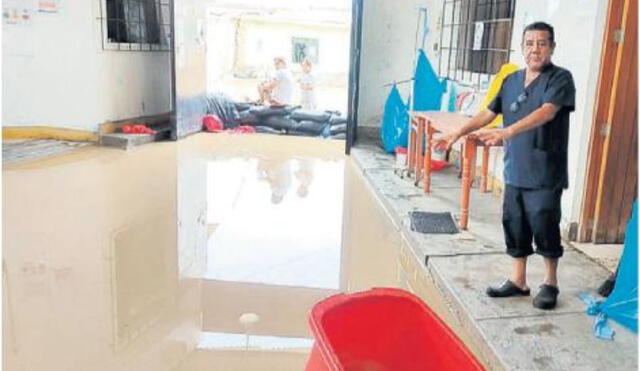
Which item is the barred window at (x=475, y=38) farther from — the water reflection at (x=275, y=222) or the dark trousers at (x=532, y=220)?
the dark trousers at (x=532, y=220)

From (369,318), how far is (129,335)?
4.38 feet

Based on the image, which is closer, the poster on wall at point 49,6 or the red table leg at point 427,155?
the red table leg at point 427,155

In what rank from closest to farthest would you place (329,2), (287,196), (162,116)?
(287,196)
(162,116)
(329,2)

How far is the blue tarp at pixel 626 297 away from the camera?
2277mm

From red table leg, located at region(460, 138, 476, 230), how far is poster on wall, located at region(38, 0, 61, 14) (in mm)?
5436

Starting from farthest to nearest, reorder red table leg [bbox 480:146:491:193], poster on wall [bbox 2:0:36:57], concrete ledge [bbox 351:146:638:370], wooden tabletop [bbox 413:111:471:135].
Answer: poster on wall [bbox 2:0:36:57] < red table leg [bbox 480:146:491:193] < wooden tabletop [bbox 413:111:471:135] < concrete ledge [bbox 351:146:638:370]

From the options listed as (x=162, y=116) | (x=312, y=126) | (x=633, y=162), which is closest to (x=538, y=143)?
(x=633, y=162)

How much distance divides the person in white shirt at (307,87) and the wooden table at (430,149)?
4304mm

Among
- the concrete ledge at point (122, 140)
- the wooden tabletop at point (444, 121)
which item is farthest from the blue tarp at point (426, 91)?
the concrete ledge at point (122, 140)

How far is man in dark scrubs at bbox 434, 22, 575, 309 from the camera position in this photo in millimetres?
2180

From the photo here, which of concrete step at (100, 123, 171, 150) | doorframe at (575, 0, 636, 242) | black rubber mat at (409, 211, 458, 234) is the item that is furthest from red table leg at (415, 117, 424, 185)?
concrete step at (100, 123, 171, 150)

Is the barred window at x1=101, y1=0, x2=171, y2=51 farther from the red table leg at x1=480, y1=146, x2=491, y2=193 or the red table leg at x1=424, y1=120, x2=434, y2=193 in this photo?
the red table leg at x1=480, y1=146, x2=491, y2=193

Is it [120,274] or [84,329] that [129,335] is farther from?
[120,274]

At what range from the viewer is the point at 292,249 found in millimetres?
3729
